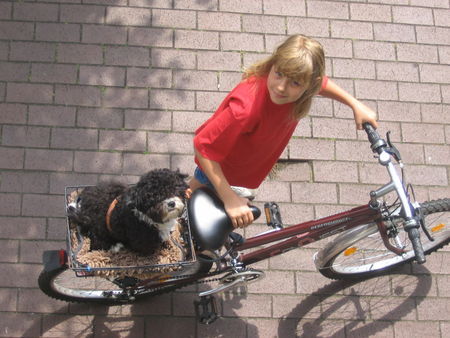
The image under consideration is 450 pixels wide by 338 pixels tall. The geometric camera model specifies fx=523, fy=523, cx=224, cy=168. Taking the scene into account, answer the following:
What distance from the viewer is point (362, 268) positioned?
3.94m

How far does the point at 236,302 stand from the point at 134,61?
7.24 ft

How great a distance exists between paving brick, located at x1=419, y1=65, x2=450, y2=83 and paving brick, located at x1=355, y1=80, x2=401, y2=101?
0.98ft

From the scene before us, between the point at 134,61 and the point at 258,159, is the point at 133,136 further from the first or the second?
the point at 258,159

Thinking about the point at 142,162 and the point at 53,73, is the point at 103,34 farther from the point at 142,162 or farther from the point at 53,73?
the point at 142,162

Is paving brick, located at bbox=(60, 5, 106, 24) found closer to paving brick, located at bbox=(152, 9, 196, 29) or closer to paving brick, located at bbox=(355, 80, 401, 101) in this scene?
paving brick, located at bbox=(152, 9, 196, 29)

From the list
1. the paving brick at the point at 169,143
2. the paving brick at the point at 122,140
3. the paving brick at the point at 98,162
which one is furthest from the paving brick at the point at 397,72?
the paving brick at the point at 98,162

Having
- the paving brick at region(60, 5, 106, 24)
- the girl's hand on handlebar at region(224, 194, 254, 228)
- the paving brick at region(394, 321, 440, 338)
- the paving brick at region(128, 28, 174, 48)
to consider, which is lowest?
the paving brick at region(394, 321, 440, 338)

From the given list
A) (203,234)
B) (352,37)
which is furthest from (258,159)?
(352,37)

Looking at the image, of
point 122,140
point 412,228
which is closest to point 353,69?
point 122,140

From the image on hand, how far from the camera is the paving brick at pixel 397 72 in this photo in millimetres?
4664

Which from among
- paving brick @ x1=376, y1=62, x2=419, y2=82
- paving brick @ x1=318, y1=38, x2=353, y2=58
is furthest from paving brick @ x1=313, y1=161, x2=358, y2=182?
paving brick @ x1=318, y1=38, x2=353, y2=58

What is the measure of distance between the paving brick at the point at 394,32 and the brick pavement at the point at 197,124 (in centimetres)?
1

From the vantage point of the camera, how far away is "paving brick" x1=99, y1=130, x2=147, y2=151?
424 centimetres

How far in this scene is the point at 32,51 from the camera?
445cm
